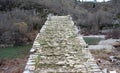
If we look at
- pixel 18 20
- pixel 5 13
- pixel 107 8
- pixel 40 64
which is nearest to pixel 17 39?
pixel 18 20

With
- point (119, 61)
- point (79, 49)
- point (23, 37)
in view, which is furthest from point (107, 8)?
point (79, 49)

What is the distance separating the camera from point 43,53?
625 cm

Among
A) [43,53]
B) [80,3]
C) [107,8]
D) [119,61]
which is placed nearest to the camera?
[43,53]

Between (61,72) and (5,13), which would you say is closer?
(61,72)

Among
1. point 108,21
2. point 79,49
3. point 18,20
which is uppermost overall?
point 79,49

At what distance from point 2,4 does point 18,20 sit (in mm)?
6740

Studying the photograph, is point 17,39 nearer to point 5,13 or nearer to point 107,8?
point 5,13

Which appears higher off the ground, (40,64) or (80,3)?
(40,64)

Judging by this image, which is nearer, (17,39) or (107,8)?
(17,39)

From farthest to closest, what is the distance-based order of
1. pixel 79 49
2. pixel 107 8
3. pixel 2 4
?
1. pixel 107 8
2. pixel 2 4
3. pixel 79 49

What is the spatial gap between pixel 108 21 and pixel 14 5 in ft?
51.7

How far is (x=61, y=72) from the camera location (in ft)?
15.7

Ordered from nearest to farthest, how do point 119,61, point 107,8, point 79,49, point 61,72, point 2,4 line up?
point 61,72 → point 79,49 → point 119,61 → point 2,4 → point 107,8

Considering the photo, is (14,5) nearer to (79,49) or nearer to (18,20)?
(18,20)
